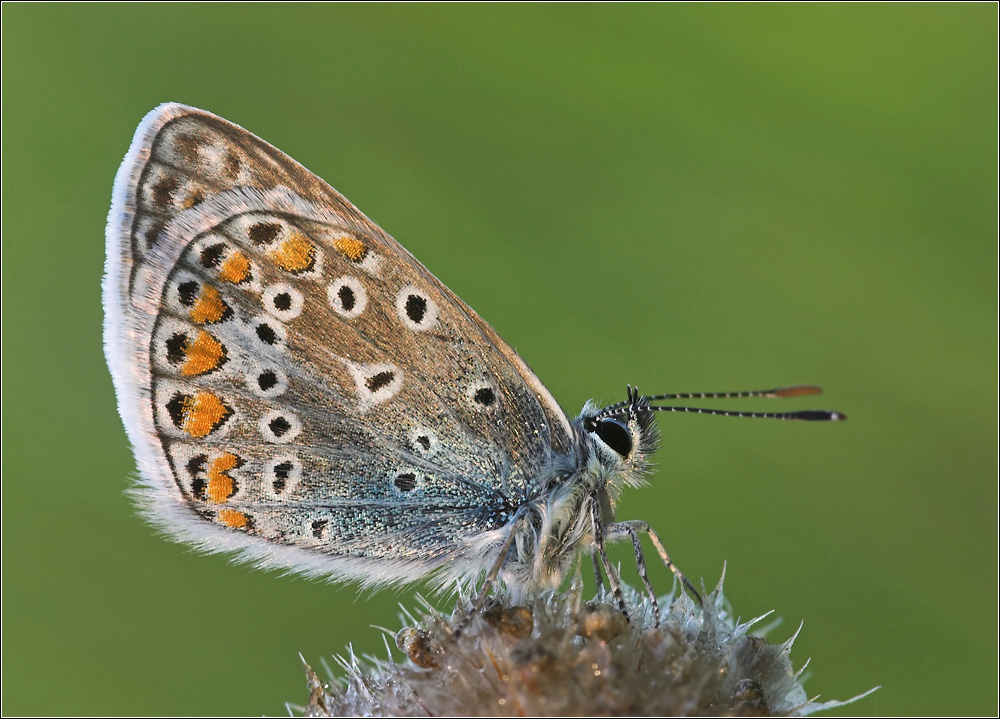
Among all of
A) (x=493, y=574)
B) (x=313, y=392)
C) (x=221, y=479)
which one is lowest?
(x=493, y=574)

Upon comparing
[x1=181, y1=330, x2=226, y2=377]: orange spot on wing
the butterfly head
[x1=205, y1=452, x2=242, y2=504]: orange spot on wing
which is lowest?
the butterfly head

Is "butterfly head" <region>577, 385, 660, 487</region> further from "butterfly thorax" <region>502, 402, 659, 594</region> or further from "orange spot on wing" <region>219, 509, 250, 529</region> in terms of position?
"orange spot on wing" <region>219, 509, 250, 529</region>

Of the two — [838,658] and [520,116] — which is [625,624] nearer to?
[838,658]

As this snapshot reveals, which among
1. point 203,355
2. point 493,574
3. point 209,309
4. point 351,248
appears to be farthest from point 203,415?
point 493,574

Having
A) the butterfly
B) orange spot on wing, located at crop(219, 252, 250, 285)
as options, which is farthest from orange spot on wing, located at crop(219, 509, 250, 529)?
orange spot on wing, located at crop(219, 252, 250, 285)

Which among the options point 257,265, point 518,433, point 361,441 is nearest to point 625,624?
point 518,433

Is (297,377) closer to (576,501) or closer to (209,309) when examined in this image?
(209,309)

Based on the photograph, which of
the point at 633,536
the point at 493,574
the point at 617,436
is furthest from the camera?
the point at 617,436
